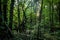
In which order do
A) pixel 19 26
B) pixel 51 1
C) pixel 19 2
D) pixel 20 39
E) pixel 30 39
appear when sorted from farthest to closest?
pixel 51 1, pixel 19 2, pixel 19 26, pixel 30 39, pixel 20 39

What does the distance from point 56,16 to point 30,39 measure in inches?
553

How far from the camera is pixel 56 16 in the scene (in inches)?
963

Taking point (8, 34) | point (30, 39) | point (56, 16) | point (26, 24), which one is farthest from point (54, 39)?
point (56, 16)

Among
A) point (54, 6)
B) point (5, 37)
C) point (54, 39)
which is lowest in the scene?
point (54, 39)

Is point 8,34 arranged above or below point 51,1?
below

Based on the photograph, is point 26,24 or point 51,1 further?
point 51,1

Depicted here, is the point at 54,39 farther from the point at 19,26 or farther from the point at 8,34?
the point at 8,34

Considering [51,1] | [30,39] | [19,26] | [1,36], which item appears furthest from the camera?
[51,1]

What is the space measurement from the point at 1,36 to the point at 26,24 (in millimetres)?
8061

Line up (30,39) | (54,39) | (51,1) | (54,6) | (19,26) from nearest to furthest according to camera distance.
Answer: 1. (30,39)
2. (54,39)
3. (19,26)
4. (51,1)
5. (54,6)

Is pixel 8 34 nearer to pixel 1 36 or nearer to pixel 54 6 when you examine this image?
pixel 1 36

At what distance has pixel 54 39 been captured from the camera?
13562mm

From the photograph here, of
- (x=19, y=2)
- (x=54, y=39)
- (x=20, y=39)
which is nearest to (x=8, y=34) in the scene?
(x=20, y=39)

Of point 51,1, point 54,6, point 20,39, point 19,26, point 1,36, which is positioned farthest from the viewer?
point 54,6
